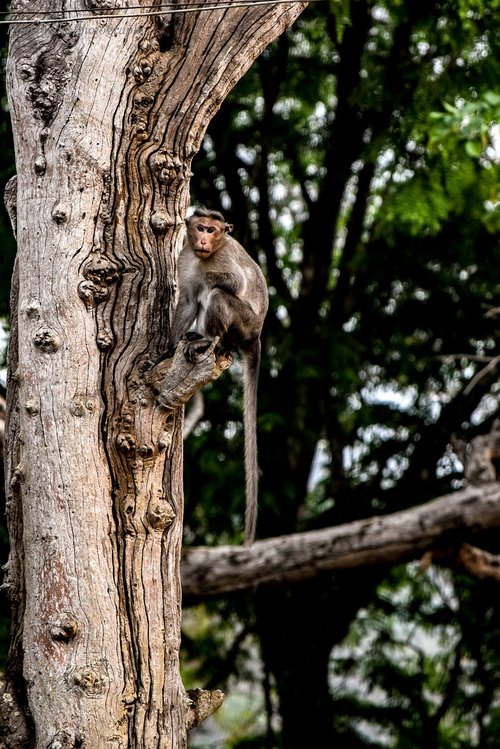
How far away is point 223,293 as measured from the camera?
481 centimetres

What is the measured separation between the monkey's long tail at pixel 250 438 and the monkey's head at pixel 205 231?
577 mm

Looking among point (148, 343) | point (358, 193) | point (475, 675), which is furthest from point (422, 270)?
point (148, 343)

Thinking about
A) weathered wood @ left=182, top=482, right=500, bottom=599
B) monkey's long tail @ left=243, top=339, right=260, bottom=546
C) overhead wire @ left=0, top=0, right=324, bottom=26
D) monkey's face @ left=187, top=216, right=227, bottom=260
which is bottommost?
weathered wood @ left=182, top=482, right=500, bottom=599

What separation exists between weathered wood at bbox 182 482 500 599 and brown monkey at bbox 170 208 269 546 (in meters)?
2.12

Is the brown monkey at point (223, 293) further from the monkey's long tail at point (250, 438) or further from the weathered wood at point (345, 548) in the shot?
the weathered wood at point (345, 548)

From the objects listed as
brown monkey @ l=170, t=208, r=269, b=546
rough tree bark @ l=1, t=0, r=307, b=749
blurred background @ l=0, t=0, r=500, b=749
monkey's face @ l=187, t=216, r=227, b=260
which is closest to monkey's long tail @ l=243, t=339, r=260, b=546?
brown monkey @ l=170, t=208, r=269, b=546

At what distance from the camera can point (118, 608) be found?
3.12 metres

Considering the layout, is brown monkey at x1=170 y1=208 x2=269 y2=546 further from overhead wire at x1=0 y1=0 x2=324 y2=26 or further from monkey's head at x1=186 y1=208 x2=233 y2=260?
overhead wire at x1=0 y1=0 x2=324 y2=26

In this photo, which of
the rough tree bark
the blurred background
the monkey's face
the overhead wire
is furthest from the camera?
the blurred background

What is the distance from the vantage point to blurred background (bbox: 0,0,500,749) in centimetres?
779

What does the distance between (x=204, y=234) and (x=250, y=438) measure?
1106mm

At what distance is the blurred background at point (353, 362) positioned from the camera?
307 inches

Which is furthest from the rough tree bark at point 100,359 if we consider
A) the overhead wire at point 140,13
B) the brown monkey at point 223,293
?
the brown monkey at point 223,293

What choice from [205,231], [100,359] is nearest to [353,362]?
[205,231]
